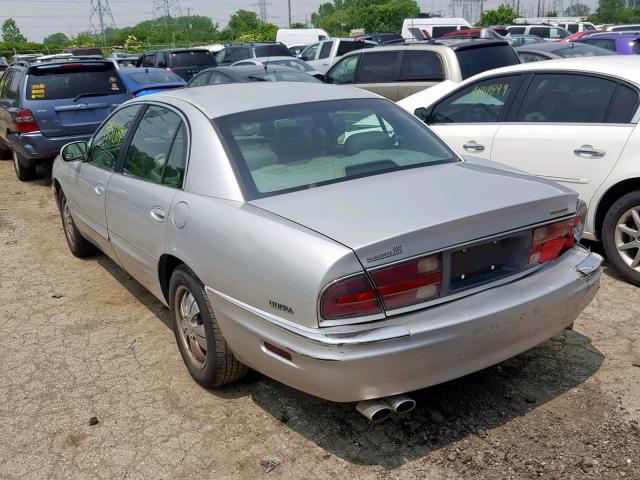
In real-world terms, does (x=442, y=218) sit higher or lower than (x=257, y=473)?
higher

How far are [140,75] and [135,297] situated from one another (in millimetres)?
8707

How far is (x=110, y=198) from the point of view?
4.62 metres

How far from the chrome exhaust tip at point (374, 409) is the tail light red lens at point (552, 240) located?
3.36 feet

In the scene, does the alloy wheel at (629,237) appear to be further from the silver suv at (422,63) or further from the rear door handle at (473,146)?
the silver suv at (422,63)

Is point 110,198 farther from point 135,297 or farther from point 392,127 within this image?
point 392,127

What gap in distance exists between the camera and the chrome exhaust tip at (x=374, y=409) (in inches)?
113

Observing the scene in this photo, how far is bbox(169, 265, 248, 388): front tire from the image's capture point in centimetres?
A: 351

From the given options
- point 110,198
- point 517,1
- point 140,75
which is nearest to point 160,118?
point 110,198

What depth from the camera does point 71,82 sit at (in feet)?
31.4

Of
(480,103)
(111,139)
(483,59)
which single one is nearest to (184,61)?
(483,59)

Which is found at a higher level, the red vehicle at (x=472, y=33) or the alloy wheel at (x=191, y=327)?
the red vehicle at (x=472, y=33)

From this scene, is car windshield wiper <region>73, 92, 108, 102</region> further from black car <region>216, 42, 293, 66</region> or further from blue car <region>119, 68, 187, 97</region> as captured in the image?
black car <region>216, 42, 293, 66</region>

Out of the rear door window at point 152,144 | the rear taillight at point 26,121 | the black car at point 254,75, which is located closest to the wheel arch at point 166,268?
the rear door window at point 152,144

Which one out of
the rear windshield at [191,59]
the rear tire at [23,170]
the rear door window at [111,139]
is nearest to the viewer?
the rear door window at [111,139]
